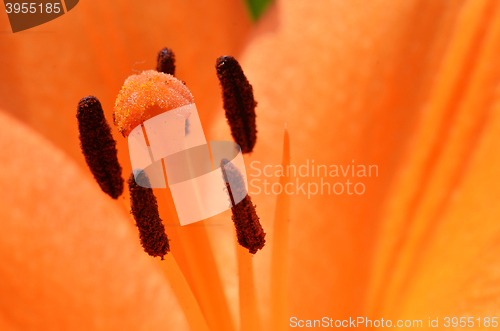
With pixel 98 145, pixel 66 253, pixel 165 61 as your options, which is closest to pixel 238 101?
pixel 165 61

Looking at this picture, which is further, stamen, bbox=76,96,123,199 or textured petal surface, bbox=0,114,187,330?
textured petal surface, bbox=0,114,187,330

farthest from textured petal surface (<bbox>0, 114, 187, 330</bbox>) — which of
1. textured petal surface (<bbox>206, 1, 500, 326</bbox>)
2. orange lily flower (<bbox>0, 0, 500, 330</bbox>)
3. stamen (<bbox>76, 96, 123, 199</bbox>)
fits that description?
textured petal surface (<bbox>206, 1, 500, 326</bbox>)

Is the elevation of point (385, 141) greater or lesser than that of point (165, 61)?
lesser

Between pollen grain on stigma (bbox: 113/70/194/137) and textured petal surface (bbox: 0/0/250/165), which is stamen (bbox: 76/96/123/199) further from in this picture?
textured petal surface (bbox: 0/0/250/165)

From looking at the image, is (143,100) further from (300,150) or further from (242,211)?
(300,150)

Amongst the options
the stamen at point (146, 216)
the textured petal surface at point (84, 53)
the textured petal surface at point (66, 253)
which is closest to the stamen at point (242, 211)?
the stamen at point (146, 216)

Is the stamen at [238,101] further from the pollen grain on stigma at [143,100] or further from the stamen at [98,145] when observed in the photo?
the stamen at [98,145]
